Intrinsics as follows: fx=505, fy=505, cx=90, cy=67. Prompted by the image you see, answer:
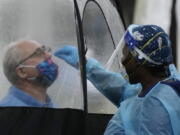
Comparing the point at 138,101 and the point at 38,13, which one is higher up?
the point at 38,13

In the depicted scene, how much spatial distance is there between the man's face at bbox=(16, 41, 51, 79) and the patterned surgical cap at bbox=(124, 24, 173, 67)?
0.53m

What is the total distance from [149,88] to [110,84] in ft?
2.11

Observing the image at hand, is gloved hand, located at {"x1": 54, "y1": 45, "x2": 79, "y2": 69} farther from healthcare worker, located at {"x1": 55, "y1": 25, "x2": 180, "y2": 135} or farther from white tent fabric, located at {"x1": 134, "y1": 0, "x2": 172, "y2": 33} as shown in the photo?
white tent fabric, located at {"x1": 134, "y1": 0, "x2": 172, "y2": 33}

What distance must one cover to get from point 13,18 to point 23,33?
0.10 meters

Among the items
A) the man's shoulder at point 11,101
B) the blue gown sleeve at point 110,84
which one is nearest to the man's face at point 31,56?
the man's shoulder at point 11,101

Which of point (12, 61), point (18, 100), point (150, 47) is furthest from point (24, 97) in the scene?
point (150, 47)

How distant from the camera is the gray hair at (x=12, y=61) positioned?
2.72 metres

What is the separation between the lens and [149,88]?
8.09 ft

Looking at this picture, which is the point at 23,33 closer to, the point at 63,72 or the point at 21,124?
the point at 63,72

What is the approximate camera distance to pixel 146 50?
2.47 metres

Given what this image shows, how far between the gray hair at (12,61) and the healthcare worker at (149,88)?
582 millimetres

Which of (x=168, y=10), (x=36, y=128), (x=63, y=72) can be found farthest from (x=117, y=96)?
(x=168, y=10)

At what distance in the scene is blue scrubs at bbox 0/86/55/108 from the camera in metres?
2.70

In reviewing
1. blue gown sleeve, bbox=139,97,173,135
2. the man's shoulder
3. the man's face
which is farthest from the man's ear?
blue gown sleeve, bbox=139,97,173,135
